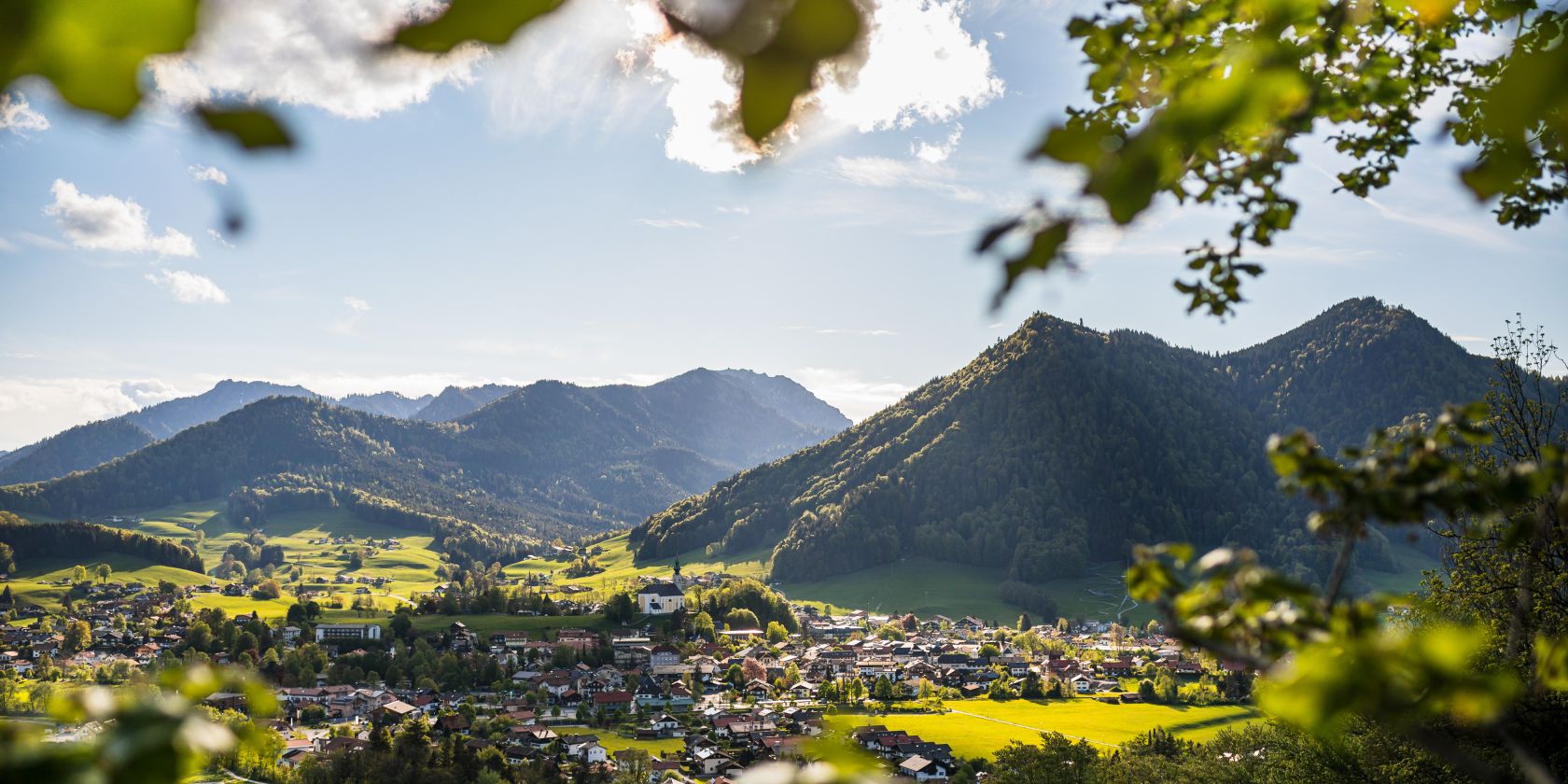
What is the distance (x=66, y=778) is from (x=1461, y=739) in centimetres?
2188

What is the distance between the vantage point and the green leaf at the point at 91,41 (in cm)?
81

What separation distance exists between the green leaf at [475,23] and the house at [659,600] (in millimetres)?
103778

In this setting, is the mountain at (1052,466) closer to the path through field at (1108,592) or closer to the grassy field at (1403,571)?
the path through field at (1108,592)

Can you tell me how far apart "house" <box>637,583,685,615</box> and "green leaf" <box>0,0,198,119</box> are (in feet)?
341

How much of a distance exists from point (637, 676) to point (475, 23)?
→ 8108cm

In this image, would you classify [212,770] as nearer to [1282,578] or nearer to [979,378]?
[1282,578]

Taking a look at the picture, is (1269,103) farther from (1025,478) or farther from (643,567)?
(643,567)

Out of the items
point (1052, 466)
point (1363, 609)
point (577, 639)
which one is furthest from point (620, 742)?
point (1052, 466)

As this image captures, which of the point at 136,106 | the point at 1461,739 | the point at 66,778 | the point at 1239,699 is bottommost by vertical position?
the point at 1239,699

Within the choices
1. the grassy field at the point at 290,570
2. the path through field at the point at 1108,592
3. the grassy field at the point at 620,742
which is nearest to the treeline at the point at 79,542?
the grassy field at the point at 290,570

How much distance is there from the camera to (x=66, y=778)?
97 cm

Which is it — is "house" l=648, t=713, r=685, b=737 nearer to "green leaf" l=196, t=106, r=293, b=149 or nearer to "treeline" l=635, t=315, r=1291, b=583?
"green leaf" l=196, t=106, r=293, b=149

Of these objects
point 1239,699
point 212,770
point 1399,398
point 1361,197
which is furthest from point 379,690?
A: point 1399,398

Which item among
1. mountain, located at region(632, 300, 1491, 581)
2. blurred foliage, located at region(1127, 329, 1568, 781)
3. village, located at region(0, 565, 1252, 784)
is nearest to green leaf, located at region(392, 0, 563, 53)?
blurred foliage, located at region(1127, 329, 1568, 781)
